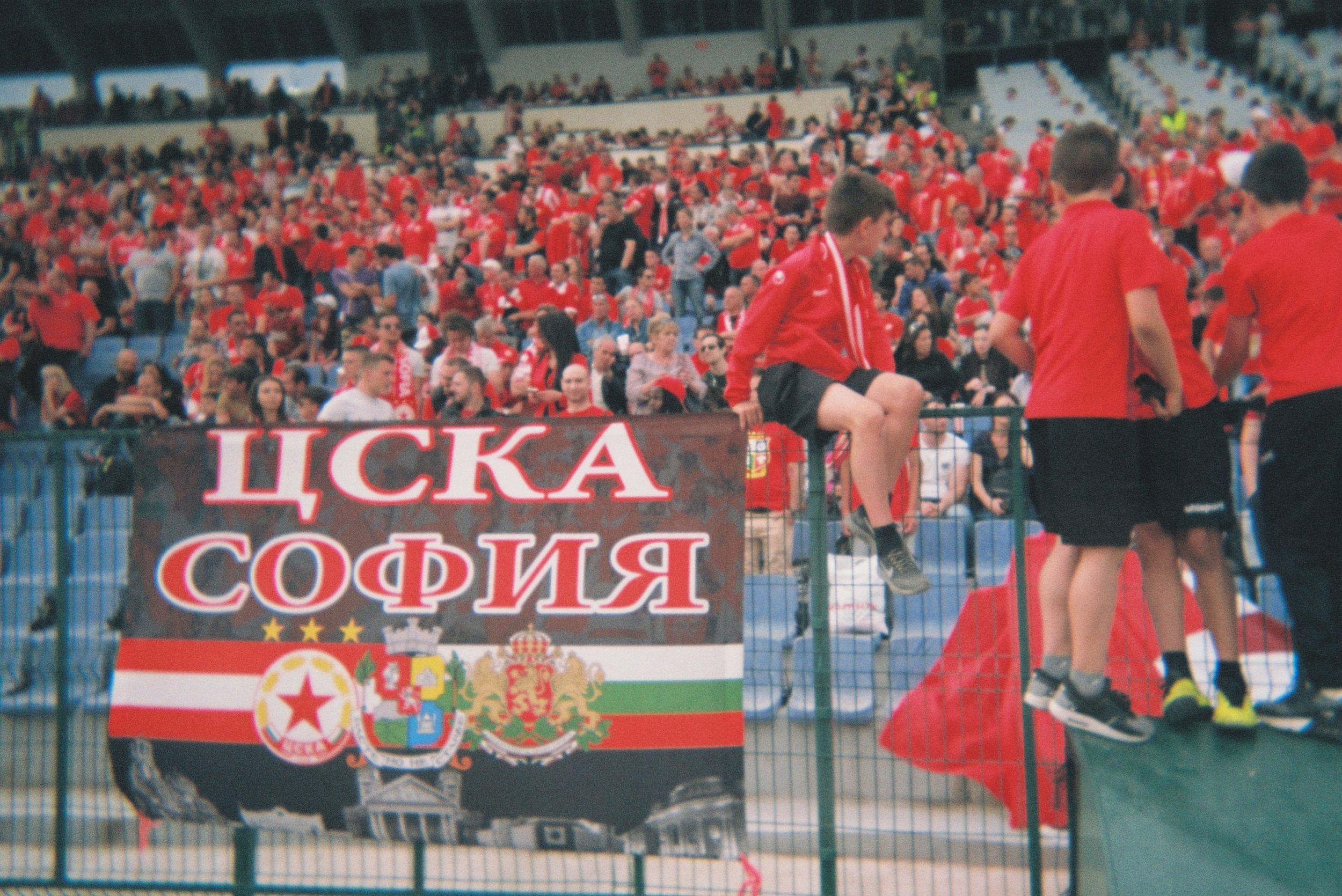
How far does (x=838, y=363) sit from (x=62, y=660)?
3377 mm

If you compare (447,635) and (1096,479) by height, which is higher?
(1096,479)

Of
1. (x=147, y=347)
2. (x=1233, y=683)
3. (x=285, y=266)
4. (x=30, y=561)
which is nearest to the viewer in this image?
(x=1233, y=683)

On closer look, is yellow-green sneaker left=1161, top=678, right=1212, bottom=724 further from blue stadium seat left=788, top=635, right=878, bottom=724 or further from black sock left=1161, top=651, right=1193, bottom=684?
blue stadium seat left=788, top=635, right=878, bottom=724

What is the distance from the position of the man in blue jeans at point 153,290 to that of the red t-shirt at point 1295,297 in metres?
12.8

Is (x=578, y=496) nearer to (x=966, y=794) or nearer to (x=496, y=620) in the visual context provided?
(x=496, y=620)

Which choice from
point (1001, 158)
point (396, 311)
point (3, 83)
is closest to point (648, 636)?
point (396, 311)

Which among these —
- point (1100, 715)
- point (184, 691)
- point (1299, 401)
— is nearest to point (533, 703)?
point (184, 691)

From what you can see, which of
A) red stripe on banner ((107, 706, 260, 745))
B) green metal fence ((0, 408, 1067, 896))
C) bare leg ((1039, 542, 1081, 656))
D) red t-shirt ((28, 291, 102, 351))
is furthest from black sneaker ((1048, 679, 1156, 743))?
red t-shirt ((28, 291, 102, 351))

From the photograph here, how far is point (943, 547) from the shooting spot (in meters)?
3.97

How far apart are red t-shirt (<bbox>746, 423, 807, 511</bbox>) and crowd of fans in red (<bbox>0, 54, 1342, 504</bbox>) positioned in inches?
90.0

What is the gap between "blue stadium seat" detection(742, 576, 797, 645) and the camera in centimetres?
397

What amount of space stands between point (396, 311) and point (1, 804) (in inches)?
290

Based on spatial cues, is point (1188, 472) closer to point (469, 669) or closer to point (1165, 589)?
point (1165, 589)

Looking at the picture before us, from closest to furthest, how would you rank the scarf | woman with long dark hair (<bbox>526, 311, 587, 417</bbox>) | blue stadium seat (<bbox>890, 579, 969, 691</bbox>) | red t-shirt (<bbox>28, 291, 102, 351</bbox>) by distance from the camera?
the scarf → blue stadium seat (<bbox>890, 579, 969, 691</bbox>) → woman with long dark hair (<bbox>526, 311, 587, 417</bbox>) → red t-shirt (<bbox>28, 291, 102, 351</bbox>)
